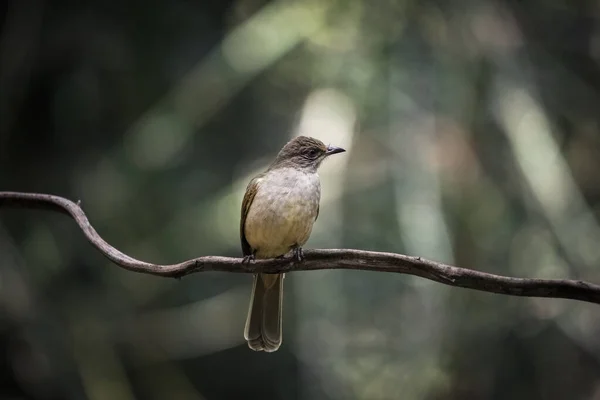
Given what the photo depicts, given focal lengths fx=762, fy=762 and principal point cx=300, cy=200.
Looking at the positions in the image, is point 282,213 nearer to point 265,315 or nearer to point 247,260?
point 265,315

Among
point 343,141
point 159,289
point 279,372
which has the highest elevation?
point 343,141

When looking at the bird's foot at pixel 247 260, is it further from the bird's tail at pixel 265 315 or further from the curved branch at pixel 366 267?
the bird's tail at pixel 265 315

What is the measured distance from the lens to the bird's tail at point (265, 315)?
252cm

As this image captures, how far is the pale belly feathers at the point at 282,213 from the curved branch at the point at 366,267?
2.08ft

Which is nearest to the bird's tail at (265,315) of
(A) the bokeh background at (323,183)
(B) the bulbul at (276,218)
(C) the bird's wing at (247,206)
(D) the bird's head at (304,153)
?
(B) the bulbul at (276,218)

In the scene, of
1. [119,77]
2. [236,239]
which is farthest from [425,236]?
[119,77]

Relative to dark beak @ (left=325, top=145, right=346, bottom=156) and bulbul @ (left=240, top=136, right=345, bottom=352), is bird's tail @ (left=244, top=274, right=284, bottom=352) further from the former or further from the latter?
dark beak @ (left=325, top=145, right=346, bottom=156)

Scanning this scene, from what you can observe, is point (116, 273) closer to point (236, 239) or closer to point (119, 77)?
point (236, 239)

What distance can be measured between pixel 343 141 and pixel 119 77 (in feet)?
5.52

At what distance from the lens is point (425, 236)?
3.32 meters

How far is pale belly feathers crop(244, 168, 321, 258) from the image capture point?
2.40 meters

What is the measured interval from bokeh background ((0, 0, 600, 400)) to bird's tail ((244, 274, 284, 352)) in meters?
0.78

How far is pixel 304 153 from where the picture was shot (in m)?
2.63

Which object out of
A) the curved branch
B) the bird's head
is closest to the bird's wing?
the bird's head
